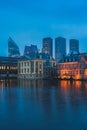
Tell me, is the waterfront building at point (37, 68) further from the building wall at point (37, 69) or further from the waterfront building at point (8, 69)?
the waterfront building at point (8, 69)

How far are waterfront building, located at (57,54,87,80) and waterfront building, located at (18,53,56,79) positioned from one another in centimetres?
1033

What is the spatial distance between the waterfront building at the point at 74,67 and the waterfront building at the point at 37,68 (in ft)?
33.9

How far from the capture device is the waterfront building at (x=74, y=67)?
125m

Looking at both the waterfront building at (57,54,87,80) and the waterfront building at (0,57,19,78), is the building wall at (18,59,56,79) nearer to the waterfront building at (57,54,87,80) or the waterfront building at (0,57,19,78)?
the waterfront building at (57,54,87,80)

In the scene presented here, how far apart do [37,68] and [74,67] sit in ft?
90.3

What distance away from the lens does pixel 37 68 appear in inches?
5910

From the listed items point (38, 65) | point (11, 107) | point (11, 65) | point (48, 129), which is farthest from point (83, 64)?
point (48, 129)

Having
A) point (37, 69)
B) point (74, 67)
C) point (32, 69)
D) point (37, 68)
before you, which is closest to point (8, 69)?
point (32, 69)

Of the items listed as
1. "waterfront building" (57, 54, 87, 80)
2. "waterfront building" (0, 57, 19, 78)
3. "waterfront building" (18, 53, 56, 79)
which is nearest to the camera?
"waterfront building" (57, 54, 87, 80)

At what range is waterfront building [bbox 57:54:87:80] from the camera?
124969 millimetres

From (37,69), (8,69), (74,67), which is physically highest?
(8,69)

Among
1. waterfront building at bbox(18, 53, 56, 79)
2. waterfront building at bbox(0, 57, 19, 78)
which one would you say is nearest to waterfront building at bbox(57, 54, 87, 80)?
waterfront building at bbox(18, 53, 56, 79)

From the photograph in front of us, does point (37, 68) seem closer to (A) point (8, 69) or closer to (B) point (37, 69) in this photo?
(B) point (37, 69)

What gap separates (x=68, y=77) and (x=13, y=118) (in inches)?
4293
